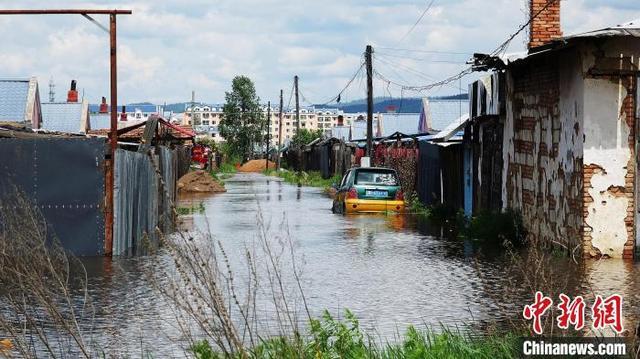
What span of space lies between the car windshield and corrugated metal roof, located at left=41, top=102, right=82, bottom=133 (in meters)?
31.6

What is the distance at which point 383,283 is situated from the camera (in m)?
15.0

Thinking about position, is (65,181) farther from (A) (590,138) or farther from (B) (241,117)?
(B) (241,117)

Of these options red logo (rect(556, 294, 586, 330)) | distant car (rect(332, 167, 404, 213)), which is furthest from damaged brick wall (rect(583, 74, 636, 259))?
distant car (rect(332, 167, 404, 213))

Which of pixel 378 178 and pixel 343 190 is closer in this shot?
pixel 378 178

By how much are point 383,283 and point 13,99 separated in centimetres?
3686

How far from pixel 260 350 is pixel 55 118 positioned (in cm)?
5638

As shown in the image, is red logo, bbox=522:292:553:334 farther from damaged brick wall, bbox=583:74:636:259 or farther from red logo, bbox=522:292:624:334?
damaged brick wall, bbox=583:74:636:259

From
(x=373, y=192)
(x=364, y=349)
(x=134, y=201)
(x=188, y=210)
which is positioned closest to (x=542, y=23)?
(x=134, y=201)

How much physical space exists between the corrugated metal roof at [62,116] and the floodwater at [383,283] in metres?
37.7

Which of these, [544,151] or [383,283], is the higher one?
[544,151]

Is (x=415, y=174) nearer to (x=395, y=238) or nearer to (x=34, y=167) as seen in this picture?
(x=395, y=238)

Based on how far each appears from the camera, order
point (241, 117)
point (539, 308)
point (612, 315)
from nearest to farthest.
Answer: point (539, 308) → point (612, 315) → point (241, 117)

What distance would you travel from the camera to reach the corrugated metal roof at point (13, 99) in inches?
1882

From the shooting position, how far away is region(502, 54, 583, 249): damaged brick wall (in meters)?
18.9
